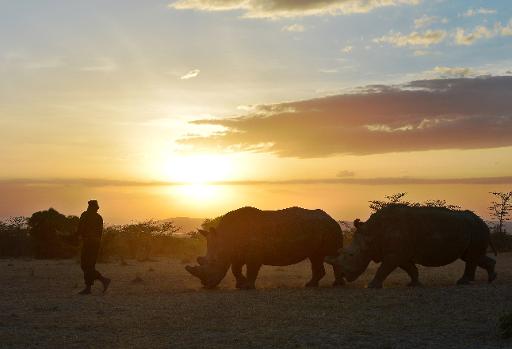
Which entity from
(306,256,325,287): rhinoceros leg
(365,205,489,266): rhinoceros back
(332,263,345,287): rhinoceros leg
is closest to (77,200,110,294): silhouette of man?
(306,256,325,287): rhinoceros leg

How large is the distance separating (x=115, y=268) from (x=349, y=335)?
64.8 feet

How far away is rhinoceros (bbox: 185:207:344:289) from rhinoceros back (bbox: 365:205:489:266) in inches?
64.8

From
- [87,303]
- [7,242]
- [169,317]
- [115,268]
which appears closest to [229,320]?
[169,317]

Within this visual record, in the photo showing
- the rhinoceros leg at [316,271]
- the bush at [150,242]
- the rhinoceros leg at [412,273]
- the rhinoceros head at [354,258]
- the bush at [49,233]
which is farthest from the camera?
the bush at [150,242]

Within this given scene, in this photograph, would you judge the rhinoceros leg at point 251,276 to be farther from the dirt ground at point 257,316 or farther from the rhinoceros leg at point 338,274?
the rhinoceros leg at point 338,274

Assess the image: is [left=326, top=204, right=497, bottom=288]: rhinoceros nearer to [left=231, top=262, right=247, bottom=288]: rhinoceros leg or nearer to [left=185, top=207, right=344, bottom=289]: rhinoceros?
[left=185, top=207, right=344, bottom=289]: rhinoceros

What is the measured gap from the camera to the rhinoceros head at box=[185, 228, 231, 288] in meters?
19.1

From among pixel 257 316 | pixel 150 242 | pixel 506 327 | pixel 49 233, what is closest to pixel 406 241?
pixel 257 316

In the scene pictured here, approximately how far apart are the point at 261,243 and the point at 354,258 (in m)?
2.68

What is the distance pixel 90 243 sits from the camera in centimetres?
1853

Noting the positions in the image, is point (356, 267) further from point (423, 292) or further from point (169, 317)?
point (169, 317)

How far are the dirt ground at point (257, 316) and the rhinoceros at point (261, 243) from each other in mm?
685

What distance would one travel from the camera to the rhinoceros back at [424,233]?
722 inches

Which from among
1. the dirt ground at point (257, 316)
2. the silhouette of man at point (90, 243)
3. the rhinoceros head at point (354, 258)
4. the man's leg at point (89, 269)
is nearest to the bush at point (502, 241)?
the dirt ground at point (257, 316)
